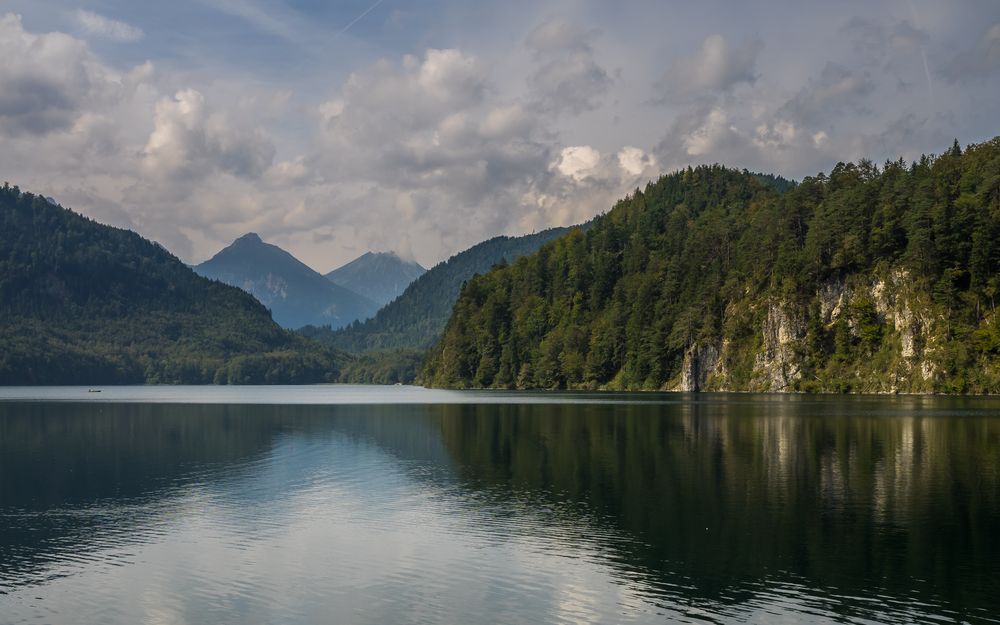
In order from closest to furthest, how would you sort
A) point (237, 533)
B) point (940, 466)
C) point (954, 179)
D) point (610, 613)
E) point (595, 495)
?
point (610, 613) → point (237, 533) → point (595, 495) → point (940, 466) → point (954, 179)

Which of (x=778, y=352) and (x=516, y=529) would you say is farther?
(x=778, y=352)

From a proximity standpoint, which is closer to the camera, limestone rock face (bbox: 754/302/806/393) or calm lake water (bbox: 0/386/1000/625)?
calm lake water (bbox: 0/386/1000/625)

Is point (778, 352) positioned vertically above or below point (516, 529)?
above

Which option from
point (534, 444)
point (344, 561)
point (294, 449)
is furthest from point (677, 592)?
point (294, 449)

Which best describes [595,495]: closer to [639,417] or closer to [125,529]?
[125,529]

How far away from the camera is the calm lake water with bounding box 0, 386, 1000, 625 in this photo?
32.7m

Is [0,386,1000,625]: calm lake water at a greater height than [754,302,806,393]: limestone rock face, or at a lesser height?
lesser

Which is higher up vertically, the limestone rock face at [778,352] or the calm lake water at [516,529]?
the limestone rock face at [778,352]

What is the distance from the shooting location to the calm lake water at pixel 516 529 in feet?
107

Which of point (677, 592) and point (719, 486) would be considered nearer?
point (677, 592)

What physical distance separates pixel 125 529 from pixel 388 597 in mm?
20112

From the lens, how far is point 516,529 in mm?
45625

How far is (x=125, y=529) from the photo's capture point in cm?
4678

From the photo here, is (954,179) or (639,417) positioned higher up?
(954,179)
